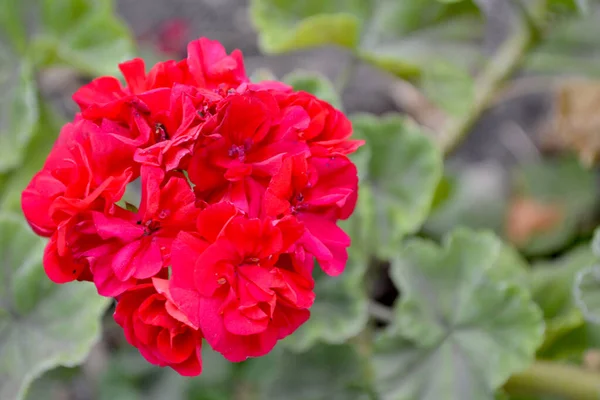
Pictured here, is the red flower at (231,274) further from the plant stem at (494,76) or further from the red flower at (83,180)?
the plant stem at (494,76)

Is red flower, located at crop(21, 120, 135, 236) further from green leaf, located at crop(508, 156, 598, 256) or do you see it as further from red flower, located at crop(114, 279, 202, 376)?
green leaf, located at crop(508, 156, 598, 256)

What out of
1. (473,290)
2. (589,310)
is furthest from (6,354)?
(589,310)

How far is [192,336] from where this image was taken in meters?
0.60

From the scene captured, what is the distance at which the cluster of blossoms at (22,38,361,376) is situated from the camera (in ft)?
1.88

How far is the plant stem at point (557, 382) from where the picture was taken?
3.44ft

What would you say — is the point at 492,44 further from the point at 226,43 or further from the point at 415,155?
the point at 415,155

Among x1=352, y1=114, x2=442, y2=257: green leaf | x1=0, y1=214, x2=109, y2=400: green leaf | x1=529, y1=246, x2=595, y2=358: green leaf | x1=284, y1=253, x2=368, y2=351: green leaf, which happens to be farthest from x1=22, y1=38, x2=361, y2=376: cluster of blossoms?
x1=529, y1=246, x2=595, y2=358: green leaf

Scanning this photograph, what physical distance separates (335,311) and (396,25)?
0.60 meters

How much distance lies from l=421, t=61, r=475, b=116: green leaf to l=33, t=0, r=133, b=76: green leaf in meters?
0.57

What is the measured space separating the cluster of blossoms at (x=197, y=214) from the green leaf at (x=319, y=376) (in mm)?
551

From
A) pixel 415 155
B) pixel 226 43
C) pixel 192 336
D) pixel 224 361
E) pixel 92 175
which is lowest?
pixel 224 361

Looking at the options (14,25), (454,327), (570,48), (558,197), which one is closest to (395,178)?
Answer: (454,327)

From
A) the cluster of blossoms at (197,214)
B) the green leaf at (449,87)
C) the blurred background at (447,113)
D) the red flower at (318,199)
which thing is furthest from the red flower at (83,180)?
the green leaf at (449,87)

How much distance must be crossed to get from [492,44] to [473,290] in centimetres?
122
